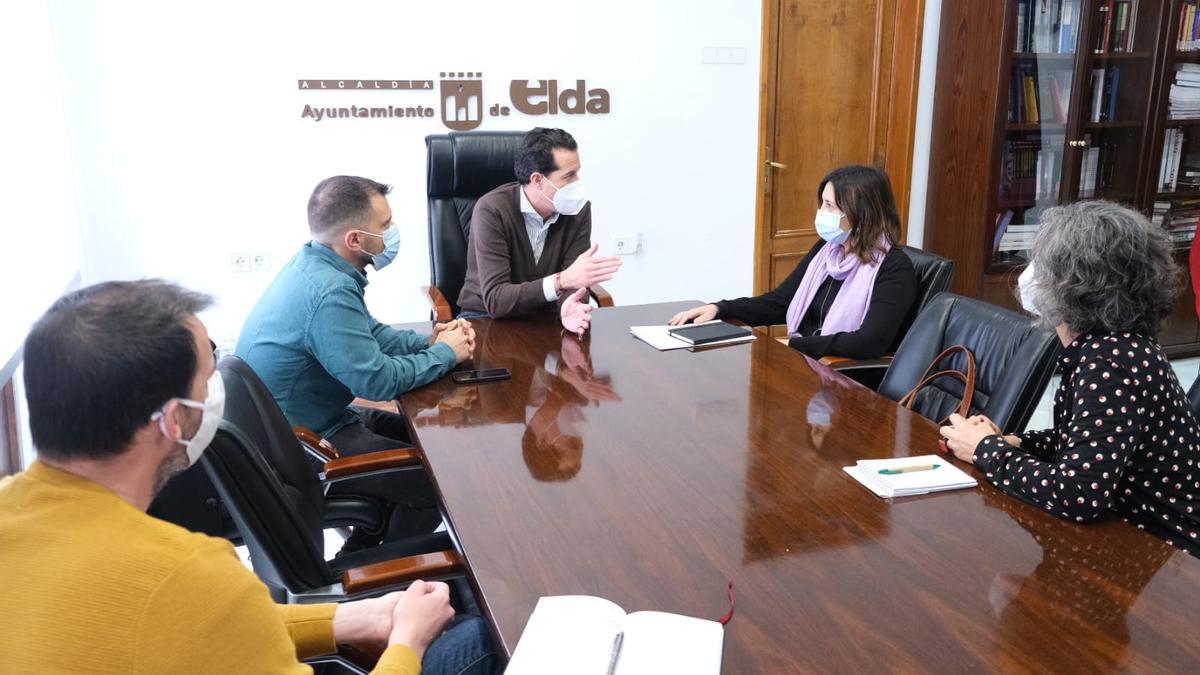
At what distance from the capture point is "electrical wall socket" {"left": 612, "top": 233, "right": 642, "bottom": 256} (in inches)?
171

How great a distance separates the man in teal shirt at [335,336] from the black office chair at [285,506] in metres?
0.31

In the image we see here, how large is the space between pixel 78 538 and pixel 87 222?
310cm

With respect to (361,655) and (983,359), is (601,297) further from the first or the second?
(361,655)

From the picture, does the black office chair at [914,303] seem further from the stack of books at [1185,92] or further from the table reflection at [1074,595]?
the stack of books at [1185,92]

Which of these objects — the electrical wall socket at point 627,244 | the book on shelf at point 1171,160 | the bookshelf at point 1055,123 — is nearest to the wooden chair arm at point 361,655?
the electrical wall socket at point 627,244

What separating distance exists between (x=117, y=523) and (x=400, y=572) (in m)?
0.55

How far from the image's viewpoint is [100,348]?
3.11ft

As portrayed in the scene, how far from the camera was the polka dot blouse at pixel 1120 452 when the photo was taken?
56.4 inches

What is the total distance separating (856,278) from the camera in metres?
2.83

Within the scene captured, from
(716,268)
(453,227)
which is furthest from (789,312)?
(716,268)

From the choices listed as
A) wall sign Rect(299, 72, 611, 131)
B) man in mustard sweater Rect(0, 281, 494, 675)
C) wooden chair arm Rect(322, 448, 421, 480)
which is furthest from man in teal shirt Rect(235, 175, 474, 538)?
wall sign Rect(299, 72, 611, 131)

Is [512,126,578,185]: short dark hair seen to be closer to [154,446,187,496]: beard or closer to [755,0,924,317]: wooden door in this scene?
[755,0,924,317]: wooden door

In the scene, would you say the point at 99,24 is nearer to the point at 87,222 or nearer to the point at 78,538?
the point at 87,222

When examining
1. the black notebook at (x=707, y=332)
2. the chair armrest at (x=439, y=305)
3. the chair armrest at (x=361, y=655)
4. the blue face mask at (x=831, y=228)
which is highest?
the blue face mask at (x=831, y=228)
